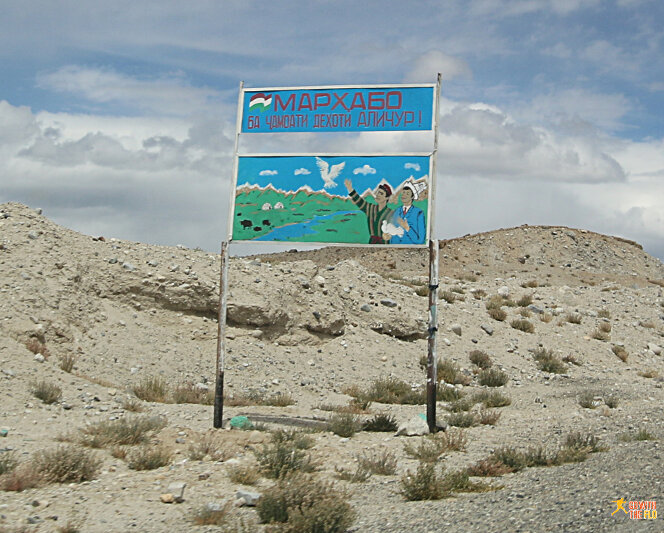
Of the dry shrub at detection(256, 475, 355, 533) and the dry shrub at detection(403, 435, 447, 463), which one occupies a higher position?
the dry shrub at detection(403, 435, 447, 463)

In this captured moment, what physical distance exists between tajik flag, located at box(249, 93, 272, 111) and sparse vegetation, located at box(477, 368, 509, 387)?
9397 millimetres

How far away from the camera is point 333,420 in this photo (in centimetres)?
1076

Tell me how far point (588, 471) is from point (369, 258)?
48.0 meters

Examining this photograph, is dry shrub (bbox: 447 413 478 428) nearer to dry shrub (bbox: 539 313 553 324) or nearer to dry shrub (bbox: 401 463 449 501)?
dry shrub (bbox: 401 463 449 501)

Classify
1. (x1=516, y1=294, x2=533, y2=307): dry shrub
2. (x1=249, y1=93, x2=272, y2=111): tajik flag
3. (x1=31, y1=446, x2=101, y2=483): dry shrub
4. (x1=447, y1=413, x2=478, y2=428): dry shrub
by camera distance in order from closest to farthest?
1. (x1=31, y1=446, x2=101, y2=483): dry shrub
2. (x1=249, y1=93, x2=272, y2=111): tajik flag
3. (x1=447, y1=413, x2=478, y2=428): dry shrub
4. (x1=516, y1=294, x2=533, y2=307): dry shrub

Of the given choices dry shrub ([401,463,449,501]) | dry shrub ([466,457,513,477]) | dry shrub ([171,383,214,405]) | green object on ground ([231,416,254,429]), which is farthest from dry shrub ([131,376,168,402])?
dry shrub ([401,463,449,501])

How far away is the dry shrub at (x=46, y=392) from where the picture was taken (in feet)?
35.8

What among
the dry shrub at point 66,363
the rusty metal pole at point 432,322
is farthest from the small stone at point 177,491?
the dry shrub at point 66,363

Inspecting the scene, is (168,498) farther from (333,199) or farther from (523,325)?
(523,325)

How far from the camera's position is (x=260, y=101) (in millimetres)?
11141

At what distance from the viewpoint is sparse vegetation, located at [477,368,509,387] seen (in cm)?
1730

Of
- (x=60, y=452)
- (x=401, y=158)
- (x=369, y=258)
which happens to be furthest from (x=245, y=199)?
(x=369, y=258)

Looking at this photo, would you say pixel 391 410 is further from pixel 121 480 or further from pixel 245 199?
pixel 121 480

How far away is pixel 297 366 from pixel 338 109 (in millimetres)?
7327
